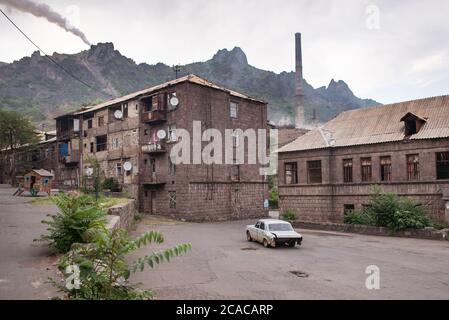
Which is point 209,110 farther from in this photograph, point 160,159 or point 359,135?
point 359,135

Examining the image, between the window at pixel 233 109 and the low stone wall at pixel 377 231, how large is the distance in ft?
52.8

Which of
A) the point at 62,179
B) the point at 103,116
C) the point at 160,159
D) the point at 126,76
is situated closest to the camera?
the point at 160,159

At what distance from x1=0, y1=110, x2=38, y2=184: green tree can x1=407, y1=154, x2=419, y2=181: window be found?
174 feet

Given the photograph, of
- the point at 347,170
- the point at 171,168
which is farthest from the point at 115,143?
the point at 347,170

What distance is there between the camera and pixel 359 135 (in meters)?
33.3

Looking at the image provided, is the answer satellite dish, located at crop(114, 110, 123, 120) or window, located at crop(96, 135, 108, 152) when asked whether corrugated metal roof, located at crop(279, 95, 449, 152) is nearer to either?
satellite dish, located at crop(114, 110, 123, 120)

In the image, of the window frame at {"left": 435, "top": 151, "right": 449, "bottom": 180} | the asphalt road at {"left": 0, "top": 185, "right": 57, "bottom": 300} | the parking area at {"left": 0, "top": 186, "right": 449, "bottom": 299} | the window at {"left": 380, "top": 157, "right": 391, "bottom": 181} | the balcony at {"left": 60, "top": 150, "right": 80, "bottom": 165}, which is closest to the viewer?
the asphalt road at {"left": 0, "top": 185, "right": 57, "bottom": 300}

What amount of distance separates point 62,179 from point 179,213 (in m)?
26.4

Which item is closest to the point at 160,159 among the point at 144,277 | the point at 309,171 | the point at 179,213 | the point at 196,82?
the point at 179,213

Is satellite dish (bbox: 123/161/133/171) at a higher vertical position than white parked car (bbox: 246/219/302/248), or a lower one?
higher

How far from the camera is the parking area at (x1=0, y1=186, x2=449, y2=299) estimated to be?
10.3 m

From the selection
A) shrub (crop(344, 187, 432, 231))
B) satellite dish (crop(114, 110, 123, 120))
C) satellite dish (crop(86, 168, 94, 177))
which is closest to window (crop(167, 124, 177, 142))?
satellite dish (crop(114, 110, 123, 120))

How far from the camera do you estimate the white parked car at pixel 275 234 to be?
827 inches

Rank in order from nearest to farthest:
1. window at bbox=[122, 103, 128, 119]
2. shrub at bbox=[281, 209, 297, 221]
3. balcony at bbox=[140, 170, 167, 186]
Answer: shrub at bbox=[281, 209, 297, 221], balcony at bbox=[140, 170, 167, 186], window at bbox=[122, 103, 128, 119]
